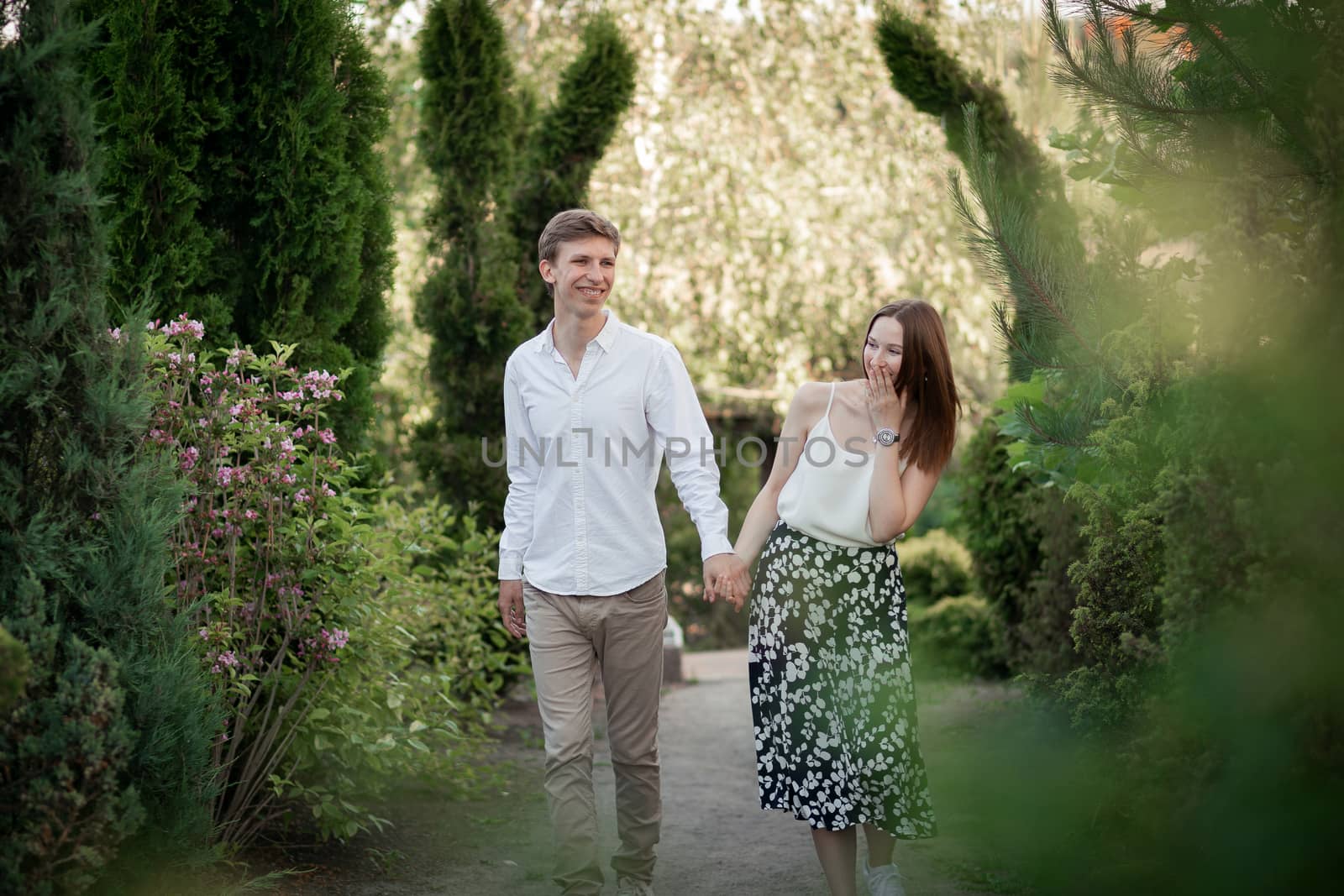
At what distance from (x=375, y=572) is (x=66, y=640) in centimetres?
159

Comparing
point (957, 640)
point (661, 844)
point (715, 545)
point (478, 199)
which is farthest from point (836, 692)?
point (957, 640)

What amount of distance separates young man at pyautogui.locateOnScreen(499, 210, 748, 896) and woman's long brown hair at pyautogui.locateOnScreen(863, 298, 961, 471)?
651 millimetres

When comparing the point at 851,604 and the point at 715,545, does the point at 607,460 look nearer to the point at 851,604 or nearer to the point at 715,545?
the point at 715,545

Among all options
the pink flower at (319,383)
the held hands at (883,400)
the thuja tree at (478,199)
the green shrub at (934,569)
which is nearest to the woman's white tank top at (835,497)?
the held hands at (883,400)

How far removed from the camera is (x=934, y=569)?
29.9 feet

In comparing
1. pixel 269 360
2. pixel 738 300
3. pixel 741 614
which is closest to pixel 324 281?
pixel 269 360

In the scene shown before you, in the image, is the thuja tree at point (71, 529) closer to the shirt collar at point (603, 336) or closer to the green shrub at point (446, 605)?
the shirt collar at point (603, 336)

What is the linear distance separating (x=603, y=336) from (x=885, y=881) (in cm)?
186

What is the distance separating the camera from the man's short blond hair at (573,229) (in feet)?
12.1

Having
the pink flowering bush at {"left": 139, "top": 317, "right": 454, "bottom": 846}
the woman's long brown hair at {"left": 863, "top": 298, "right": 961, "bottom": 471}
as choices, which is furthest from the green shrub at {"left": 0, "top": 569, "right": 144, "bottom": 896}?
the woman's long brown hair at {"left": 863, "top": 298, "right": 961, "bottom": 471}

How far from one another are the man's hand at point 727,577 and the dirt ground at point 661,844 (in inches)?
47.0

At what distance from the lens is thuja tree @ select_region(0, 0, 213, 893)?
8.79 feet

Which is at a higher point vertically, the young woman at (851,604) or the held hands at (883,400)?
the held hands at (883,400)

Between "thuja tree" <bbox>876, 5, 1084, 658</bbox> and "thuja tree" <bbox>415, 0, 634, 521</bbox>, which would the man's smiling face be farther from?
"thuja tree" <bbox>415, 0, 634, 521</bbox>
